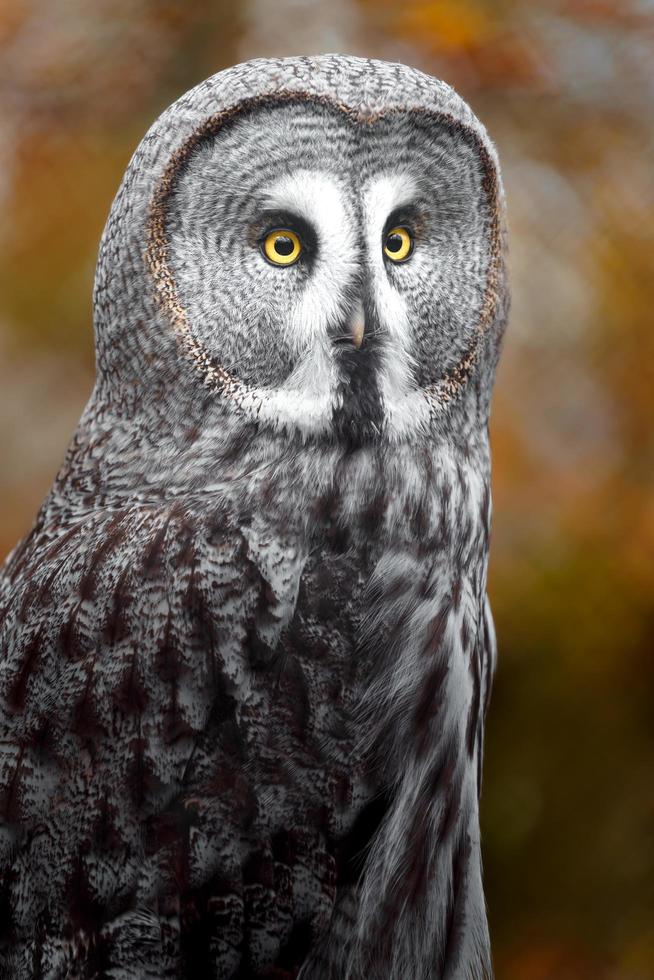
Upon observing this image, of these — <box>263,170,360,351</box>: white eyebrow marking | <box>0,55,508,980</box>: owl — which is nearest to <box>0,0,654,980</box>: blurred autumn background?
<box>0,55,508,980</box>: owl

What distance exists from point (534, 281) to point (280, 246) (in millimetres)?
1084

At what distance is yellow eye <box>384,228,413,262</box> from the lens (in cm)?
119

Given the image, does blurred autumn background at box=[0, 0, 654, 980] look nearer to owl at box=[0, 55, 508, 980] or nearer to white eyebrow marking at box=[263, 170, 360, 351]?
owl at box=[0, 55, 508, 980]

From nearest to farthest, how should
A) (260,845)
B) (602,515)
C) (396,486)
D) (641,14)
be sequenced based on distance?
(260,845) → (396,486) → (641,14) → (602,515)

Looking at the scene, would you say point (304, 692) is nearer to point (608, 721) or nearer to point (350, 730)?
point (350, 730)

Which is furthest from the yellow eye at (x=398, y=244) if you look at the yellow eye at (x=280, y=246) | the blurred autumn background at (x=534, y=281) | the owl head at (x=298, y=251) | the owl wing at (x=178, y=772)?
the blurred autumn background at (x=534, y=281)

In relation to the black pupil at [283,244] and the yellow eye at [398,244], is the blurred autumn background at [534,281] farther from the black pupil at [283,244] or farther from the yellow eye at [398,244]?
the black pupil at [283,244]

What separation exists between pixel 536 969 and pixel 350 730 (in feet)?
4.59

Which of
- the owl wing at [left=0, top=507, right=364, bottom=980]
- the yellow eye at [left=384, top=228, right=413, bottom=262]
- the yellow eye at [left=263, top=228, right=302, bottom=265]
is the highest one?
the yellow eye at [left=384, top=228, right=413, bottom=262]

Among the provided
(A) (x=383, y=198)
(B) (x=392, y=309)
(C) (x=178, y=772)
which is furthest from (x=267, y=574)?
(A) (x=383, y=198)

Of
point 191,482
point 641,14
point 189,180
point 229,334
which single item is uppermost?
point 641,14

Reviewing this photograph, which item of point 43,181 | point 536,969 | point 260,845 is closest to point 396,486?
point 260,845

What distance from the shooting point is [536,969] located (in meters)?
2.21

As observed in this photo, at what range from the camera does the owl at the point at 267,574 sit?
1.09 meters
